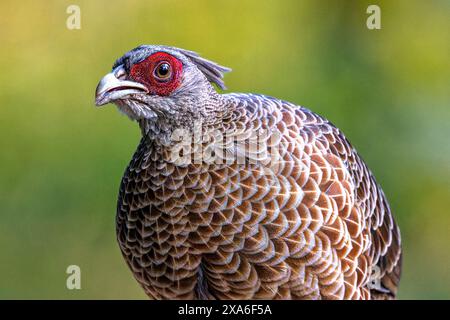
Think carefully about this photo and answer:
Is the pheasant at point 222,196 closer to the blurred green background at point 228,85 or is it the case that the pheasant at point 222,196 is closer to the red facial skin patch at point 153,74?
the red facial skin patch at point 153,74

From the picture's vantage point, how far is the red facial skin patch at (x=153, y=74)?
2848 mm

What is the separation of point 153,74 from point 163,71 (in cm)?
5

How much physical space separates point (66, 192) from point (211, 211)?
241 cm

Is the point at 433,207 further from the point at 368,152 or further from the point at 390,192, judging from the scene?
the point at 368,152

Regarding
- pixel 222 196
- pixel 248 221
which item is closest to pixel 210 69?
pixel 222 196

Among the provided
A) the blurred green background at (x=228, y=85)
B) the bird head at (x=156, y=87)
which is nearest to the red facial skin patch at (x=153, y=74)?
the bird head at (x=156, y=87)

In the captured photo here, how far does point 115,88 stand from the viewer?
A: 2.83 metres

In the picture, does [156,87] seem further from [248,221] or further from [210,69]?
[248,221]

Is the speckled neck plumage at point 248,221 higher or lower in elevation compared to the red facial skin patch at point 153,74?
lower

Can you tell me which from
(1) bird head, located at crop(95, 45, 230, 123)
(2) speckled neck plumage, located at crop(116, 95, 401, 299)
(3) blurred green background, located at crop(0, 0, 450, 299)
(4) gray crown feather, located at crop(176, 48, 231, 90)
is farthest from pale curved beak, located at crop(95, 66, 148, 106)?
(3) blurred green background, located at crop(0, 0, 450, 299)

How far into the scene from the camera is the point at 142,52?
2.86m

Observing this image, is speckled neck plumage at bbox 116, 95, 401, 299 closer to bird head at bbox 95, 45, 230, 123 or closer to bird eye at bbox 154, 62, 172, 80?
bird head at bbox 95, 45, 230, 123

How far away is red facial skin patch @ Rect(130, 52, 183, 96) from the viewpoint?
2.85 m

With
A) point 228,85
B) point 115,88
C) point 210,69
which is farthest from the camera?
point 228,85
